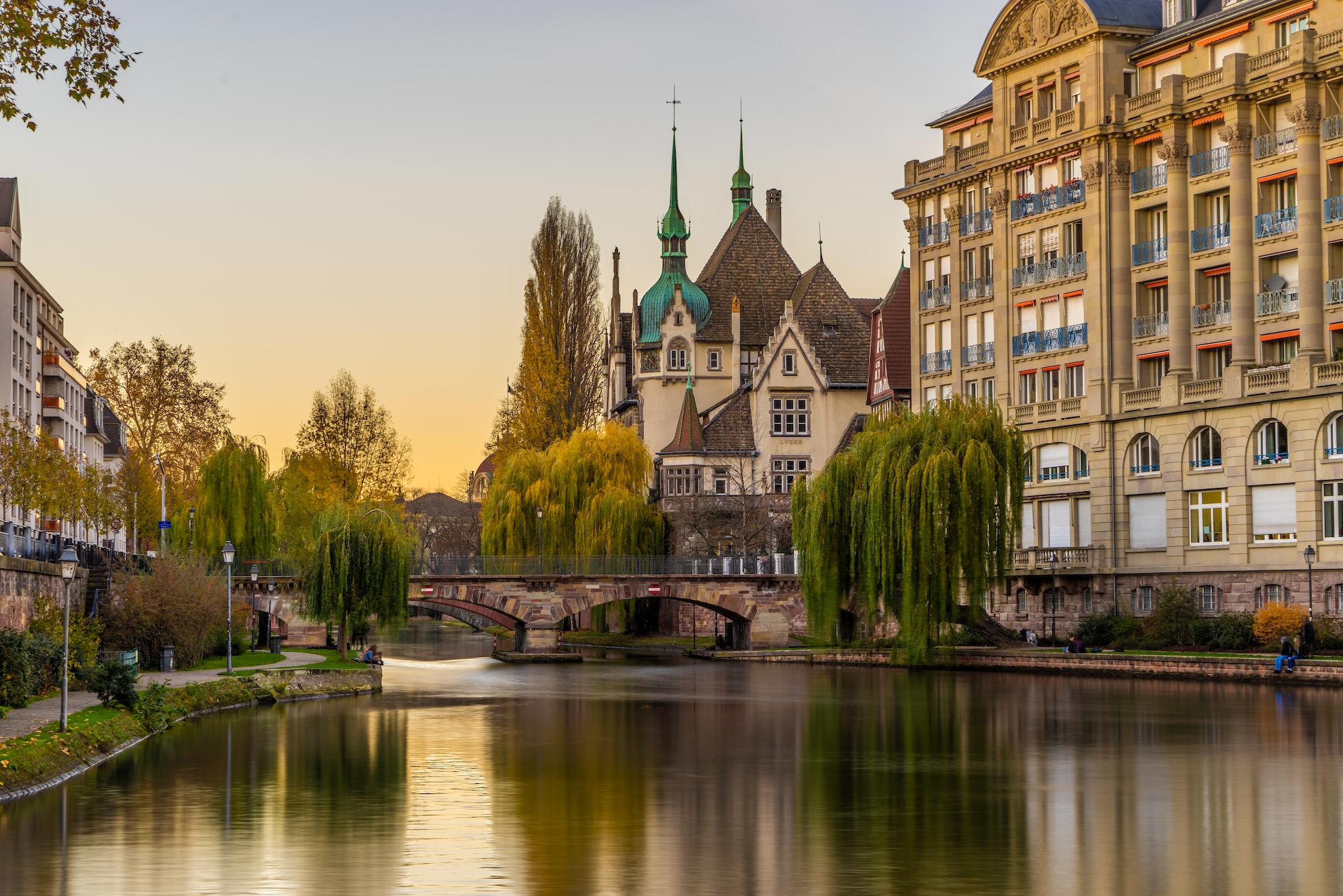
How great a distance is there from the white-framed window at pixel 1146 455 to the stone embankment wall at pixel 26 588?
40524 millimetres

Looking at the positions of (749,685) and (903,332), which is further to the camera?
(903,332)

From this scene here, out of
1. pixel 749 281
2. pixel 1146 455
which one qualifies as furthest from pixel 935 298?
pixel 749 281

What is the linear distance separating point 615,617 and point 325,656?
45.6 metres

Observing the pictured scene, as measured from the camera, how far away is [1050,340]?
252 feet

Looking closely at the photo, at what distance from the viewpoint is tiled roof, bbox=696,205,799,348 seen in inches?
4892

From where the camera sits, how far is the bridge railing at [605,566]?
86.2 m

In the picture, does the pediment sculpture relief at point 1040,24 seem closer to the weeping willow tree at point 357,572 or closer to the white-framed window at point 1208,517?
the white-framed window at point 1208,517

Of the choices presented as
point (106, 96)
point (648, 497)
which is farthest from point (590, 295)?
point (106, 96)

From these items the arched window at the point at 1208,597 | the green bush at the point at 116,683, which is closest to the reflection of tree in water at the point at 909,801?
the green bush at the point at 116,683

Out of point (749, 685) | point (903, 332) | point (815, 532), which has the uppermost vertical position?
point (903, 332)

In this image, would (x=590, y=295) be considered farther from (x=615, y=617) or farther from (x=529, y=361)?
(x=615, y=617)

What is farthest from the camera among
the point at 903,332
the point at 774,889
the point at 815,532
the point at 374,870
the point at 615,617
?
the point at 615,617

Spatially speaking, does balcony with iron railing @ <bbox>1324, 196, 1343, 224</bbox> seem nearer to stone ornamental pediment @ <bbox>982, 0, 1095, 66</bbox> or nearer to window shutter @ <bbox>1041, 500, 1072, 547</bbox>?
stone ornamental pediment @ <bbox>982, 0, 1095, 66</bbox>

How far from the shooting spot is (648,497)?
11375 cm
